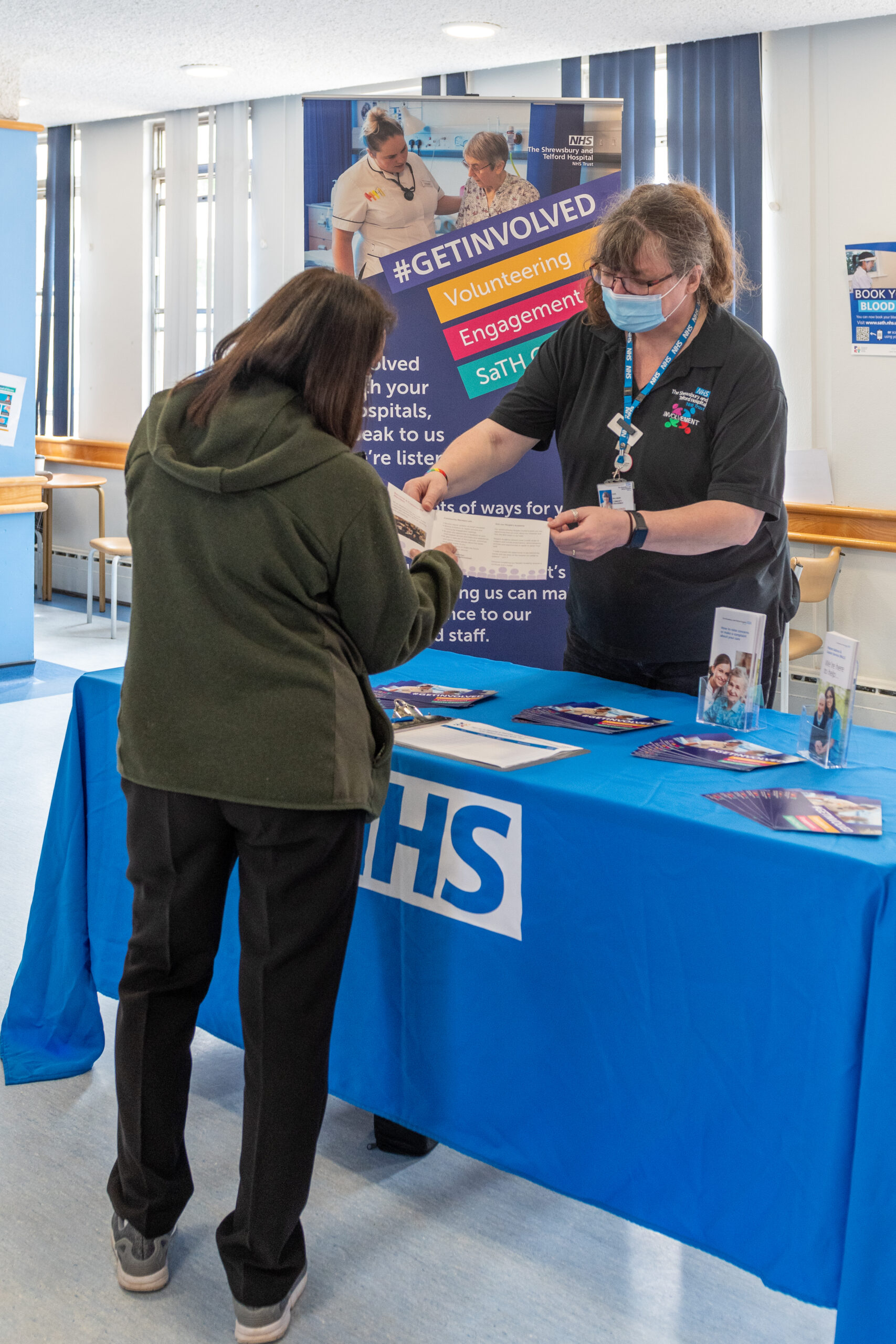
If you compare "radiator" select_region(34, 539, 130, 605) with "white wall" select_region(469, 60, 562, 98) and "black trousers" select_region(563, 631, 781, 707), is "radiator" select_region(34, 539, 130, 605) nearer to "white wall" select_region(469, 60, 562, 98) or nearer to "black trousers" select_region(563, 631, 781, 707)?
"white wall" select_region(469, 60, 562, 98)

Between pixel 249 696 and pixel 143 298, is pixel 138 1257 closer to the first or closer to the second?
pixel 249 696

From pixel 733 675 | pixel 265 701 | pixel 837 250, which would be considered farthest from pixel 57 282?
pixel 265 701

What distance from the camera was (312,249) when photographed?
12.9ft

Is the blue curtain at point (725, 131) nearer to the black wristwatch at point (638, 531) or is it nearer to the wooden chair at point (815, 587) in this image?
the wooden chair at point (815, 587)

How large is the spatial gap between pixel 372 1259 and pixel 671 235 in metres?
1.80

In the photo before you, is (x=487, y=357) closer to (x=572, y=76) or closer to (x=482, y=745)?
(x=482, y=745)

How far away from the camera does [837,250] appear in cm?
491

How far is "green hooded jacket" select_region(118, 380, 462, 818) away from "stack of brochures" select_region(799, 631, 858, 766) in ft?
2.19

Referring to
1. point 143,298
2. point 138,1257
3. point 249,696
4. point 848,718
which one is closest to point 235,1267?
point 138,1257

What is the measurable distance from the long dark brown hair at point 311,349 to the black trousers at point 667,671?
1.06 m

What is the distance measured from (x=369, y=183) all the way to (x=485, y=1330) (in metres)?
3.28

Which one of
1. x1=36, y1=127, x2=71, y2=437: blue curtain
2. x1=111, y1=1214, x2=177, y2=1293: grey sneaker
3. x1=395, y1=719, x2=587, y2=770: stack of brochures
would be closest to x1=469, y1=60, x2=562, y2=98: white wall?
x1=36, y1=127, x2=71, y2=437: blue curtain

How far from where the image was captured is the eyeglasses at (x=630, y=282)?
2.24 meters

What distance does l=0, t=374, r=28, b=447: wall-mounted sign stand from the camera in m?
5.72
